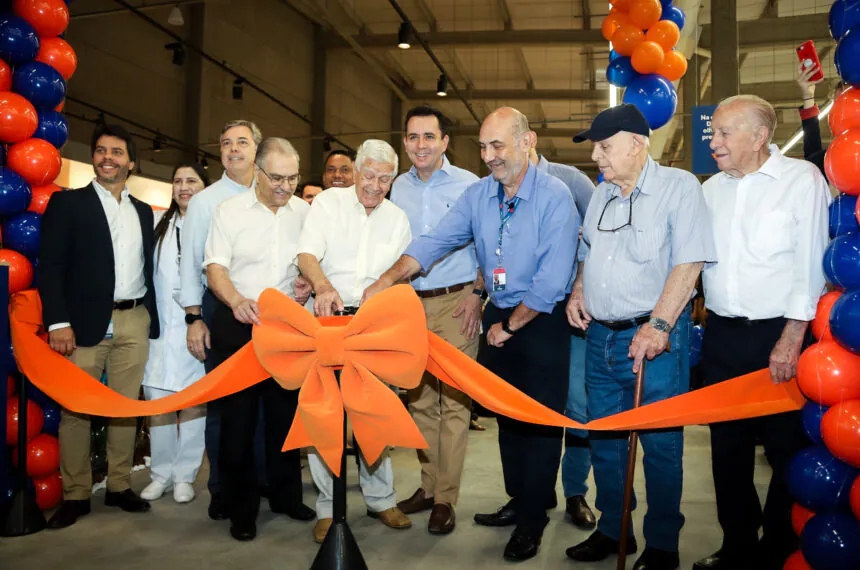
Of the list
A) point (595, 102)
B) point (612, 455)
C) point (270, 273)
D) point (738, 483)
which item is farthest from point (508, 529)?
→ point (595, 102)

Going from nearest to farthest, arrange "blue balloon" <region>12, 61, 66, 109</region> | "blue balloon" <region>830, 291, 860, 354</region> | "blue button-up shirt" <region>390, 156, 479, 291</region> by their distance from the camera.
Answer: "blue balloon" <region>830, 291, 860, 354</region>, "blue balloon" <region>12, 61, 66, 109</region>, "blue button-up shirt" <region>390, 156, 479, 291</region>

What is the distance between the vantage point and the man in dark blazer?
3.21 m

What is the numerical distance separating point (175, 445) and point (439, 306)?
1.69 m

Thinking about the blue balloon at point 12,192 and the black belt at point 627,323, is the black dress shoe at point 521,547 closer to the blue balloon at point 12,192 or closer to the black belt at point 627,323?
the black belt at point 627,323

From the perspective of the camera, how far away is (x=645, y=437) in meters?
2.66

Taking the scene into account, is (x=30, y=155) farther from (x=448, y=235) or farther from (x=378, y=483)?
(x=378, y=483)

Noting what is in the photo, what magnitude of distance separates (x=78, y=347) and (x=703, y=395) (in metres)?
2.73

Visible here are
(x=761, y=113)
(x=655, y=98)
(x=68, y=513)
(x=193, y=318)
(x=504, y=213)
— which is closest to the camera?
(x=761, y=113)

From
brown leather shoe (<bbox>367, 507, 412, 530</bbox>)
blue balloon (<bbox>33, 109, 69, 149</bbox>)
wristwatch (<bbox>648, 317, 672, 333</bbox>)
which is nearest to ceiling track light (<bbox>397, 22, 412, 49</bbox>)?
blue balloon (<bbox>33, 109, 69, 149</bbox>)

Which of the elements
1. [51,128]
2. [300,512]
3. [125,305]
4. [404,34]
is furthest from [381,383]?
[404,34]

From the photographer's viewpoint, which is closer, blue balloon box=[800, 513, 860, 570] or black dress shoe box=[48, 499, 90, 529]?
blue balloon box=[800, 513, 860, 570]

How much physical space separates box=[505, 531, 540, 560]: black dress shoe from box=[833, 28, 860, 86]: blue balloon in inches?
80.4

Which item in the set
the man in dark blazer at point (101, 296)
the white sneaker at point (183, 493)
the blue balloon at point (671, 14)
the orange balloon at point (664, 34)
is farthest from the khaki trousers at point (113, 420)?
the blue balloon at point (671, 14)

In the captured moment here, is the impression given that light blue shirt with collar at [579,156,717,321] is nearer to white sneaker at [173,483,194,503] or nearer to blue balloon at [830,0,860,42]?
blue balloon at [830,0,860,42]
